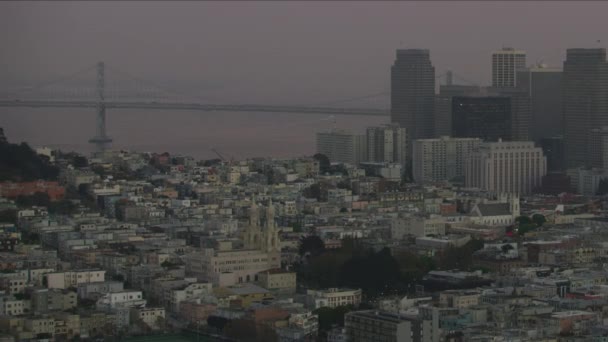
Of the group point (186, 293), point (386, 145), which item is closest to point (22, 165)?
point (186, 293)

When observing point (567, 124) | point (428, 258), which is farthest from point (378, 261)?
point (567, 124)

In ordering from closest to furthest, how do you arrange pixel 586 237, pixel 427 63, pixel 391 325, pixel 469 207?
pixel 391 325
pixel 586 237
pixel 469 207
pixel 427 63

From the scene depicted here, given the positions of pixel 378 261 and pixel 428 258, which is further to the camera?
pixel 428 258

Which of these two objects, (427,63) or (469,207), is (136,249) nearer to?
(469,207)

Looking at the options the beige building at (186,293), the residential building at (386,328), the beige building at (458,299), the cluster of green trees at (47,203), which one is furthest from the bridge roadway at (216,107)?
the residential building at (386,328)

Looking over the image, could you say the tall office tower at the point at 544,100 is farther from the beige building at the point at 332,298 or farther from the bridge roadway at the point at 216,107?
the beige building at the point at 332,298

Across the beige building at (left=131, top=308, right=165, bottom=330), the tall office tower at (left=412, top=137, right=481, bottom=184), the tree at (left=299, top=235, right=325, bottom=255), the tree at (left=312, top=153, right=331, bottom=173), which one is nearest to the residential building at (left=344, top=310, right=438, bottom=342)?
the beige building at (left=131, top=308, right=165, bottom=330)

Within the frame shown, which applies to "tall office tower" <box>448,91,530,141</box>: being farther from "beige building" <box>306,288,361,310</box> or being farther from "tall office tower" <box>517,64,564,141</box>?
"beige building" <box>306,288,361,310</box>
